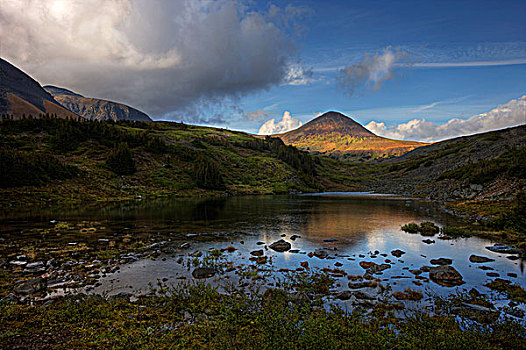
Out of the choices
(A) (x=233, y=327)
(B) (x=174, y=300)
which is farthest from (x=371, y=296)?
(B) (x=174, y=300)

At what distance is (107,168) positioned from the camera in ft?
257

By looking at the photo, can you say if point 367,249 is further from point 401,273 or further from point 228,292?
point 228,292

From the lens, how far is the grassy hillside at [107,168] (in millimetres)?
54906

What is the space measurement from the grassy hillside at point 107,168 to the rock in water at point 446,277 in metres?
62.4

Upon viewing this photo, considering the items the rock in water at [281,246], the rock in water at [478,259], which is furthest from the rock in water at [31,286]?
the rock in water at [478,259]

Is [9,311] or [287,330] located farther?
[9,311]

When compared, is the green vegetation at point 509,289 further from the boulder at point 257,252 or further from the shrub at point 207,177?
the shrub at point 207,177

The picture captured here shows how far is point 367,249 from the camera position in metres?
25.3

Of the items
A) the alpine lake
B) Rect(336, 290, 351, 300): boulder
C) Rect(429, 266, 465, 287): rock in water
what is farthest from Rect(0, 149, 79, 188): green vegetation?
Rect(429, 266, 465, 287): rock in water

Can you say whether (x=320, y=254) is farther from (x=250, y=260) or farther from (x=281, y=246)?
(x=250, y=260)

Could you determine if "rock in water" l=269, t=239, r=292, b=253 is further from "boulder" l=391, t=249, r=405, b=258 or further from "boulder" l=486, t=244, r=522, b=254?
"boulder" l=486, t=244, r=522, b=254

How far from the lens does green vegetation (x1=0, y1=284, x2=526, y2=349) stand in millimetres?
8797

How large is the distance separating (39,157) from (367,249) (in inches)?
2844

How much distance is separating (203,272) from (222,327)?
842cm
